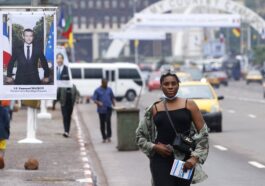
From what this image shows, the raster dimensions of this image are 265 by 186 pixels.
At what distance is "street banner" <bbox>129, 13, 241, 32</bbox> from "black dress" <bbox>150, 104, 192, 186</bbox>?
7734cm

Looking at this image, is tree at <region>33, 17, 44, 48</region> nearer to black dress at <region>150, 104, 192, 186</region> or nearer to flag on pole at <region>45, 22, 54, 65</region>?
flag on pole at <region>45, 22, 54, 65</region>

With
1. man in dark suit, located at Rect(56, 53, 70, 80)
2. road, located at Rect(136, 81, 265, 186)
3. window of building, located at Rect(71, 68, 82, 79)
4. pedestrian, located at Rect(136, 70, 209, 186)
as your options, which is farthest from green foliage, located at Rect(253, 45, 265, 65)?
pedestrian, located at Rect(136, 70, 209, 186)

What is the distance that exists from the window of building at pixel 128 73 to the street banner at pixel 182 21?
21.3m

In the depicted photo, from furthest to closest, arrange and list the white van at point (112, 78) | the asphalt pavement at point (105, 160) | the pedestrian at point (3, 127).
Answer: the white van at point (112, 78), the pedestrian at point (3, 127), the asphalt pavement at point (105, 160)

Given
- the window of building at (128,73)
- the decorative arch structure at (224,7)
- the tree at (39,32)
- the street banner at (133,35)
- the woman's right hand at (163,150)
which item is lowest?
the window of building at (128,73)

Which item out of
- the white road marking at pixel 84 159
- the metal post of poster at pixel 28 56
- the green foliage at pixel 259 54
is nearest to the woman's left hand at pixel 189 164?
the white road marking at pixel 84 159

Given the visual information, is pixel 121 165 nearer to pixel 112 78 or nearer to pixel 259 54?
pixel 112 78

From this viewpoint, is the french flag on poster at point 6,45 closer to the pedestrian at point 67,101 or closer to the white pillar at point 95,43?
the pedestrian at point 67,101

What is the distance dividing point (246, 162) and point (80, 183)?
533cm

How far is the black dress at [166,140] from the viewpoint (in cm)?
1019

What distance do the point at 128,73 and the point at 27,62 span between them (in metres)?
48.3

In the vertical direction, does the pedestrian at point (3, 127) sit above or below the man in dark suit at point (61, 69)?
below

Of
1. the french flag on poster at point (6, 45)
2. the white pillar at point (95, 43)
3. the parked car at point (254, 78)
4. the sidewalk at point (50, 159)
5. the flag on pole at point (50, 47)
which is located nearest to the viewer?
the sidewalk at point (50, 159)

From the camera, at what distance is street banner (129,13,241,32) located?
87.8 meters
